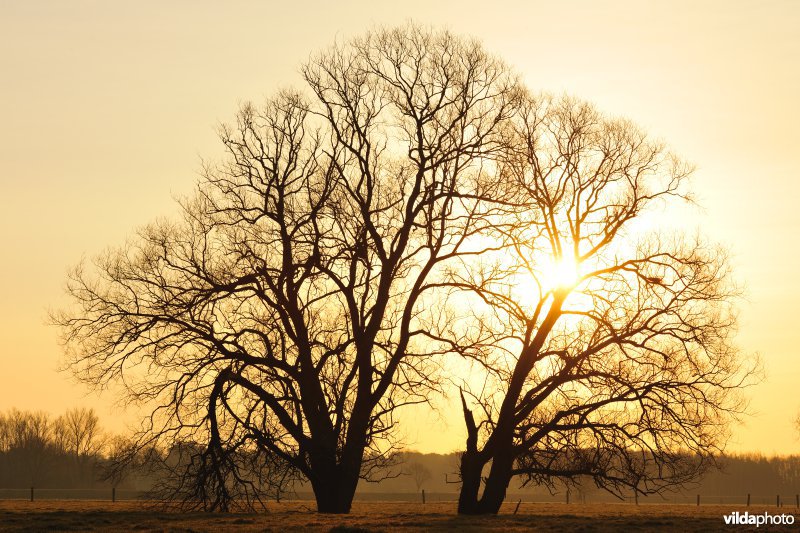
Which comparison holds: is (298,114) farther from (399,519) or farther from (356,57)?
(399,519)

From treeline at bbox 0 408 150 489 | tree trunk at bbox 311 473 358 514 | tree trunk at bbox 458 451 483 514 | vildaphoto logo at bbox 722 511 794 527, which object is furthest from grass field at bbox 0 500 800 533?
treeline at bbox 0 408 150 489

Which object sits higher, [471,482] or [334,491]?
[471,482]

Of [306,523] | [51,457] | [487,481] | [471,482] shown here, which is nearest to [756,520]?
[487,481]

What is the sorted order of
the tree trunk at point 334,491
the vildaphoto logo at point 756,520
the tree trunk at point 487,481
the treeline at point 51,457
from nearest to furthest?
the vildaphoto logo at point 756,520 < the tree trunk at point 334,491 < the tree trunk at point 487,481 < the treeline at point 51,457

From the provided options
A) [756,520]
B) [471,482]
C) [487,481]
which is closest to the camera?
[756,520]

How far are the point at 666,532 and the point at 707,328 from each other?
8637 mm

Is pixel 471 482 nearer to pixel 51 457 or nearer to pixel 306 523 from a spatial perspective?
pixel 306 523

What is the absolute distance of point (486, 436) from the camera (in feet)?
106

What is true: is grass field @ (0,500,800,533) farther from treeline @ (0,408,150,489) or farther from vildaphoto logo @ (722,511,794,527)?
treeline @ (0,408,150,489)

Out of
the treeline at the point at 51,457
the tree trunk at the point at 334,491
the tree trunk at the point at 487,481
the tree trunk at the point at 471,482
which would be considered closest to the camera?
the tree trunk at the point at 334,491

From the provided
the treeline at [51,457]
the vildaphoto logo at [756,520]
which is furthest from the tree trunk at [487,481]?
the treeline at [51,457]

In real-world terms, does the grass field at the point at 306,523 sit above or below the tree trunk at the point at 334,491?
below

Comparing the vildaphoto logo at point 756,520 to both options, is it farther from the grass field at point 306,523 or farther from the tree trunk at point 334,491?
the tree trunk at point 334,491

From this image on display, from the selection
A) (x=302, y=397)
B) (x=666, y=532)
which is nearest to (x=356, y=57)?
(x=302, y=397)
